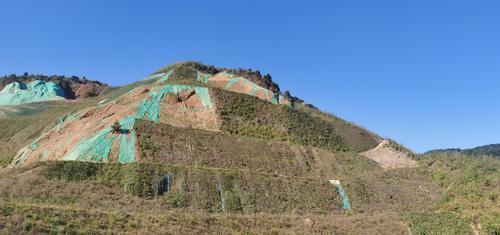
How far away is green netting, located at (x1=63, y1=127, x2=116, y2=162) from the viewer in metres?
32.2

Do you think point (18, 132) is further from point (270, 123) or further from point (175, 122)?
point (270, 123)

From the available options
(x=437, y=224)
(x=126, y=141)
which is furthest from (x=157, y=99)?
(x=437, y=224)

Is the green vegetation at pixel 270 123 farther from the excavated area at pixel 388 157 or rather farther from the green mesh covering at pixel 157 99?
the excavated area at pixel 388 157

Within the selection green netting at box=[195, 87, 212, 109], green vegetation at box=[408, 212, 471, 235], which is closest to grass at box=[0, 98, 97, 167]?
green netting at box=[195, 87, 212, 109]

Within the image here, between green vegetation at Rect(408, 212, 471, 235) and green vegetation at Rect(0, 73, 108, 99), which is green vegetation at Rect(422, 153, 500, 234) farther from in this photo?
green vegetation at Rect(0, 73, 108, 99)

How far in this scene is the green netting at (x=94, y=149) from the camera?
3225 centimetres

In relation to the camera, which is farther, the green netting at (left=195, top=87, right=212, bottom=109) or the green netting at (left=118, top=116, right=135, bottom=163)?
the green netting at (left=195, top=87, right=212, bottom=109)

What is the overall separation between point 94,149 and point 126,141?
2.45 metres

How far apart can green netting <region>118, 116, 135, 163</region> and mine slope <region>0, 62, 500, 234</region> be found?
0.12m

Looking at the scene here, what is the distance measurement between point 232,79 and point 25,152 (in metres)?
27.7

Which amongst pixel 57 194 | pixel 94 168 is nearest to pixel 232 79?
pixel 94 168

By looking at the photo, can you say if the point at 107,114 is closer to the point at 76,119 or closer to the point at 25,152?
the point at 76,119

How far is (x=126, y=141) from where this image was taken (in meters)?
33.8

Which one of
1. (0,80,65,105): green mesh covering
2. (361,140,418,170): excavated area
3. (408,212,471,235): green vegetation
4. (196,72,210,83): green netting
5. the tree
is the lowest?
(408,212,471,235): green vegetation
